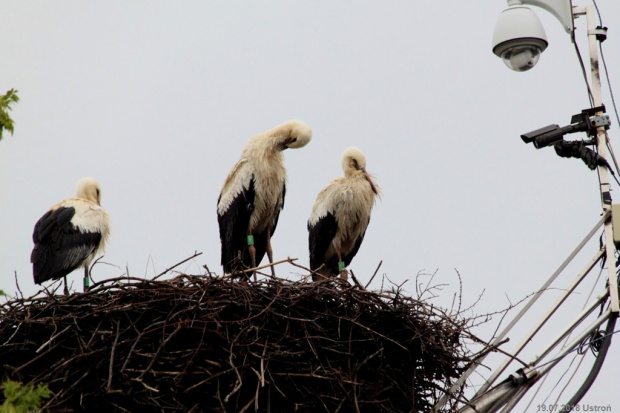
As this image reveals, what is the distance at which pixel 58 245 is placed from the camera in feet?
30.8

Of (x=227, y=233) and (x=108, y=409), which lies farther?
(x=227, y=233)

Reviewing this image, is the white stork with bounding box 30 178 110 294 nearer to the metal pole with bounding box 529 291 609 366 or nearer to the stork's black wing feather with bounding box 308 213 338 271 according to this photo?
the stork's black wing feather with bounding box 308 213 338 271

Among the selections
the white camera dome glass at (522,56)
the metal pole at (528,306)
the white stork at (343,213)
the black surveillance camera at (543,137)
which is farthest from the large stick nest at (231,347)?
the white stork at (343,213)

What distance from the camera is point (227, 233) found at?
31.0 ft

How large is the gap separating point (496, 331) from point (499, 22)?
188cm

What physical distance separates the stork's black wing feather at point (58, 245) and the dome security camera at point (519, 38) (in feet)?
14.7

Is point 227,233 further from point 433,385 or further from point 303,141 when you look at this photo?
point 433,385

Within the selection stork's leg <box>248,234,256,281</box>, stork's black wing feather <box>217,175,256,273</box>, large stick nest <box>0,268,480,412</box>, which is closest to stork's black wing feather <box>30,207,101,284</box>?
stork's black wing feather <box>217,175,256,273</box>

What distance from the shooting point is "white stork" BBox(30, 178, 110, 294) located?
30.5ft

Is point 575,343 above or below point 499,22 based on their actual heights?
below

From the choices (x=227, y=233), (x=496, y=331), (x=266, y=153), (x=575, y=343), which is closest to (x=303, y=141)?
(x=266, y=153)

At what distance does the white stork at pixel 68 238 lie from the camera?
9289 mm

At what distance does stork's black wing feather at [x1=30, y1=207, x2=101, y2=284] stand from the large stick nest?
2295 mm

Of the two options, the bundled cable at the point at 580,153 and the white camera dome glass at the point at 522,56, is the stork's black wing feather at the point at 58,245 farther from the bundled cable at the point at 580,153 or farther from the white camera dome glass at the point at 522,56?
the bundled cable at the point at 580,153
